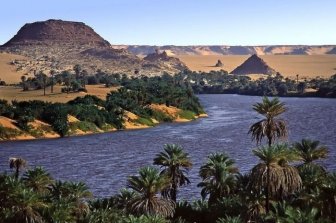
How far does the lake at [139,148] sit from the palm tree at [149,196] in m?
21.4

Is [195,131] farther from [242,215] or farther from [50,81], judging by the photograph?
[242,215]

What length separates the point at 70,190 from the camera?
45.4 metres

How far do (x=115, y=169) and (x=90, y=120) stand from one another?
2066 inches

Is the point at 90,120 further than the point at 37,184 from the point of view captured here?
Yes

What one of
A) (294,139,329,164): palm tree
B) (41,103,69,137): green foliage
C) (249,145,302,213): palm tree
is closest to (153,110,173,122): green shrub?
(41,103,69,137): green foliage

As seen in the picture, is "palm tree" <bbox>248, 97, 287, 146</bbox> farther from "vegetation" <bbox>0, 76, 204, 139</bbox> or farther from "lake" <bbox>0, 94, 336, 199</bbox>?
"vegetation" <bbox>0, 76, 204, 139</bbox>

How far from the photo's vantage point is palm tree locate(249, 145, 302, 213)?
4141 centimetres

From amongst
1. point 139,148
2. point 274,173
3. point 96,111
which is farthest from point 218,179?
point 96,111

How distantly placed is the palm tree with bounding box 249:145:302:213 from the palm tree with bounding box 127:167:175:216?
7.03 m

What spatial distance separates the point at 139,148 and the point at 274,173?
62.8 m

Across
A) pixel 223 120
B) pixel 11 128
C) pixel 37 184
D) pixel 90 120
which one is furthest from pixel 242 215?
pixel 223 120

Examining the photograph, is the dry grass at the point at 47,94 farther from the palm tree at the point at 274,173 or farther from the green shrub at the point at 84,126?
the palm tree at the point at 274,173

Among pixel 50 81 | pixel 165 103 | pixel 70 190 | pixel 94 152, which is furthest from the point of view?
pixel 50 81

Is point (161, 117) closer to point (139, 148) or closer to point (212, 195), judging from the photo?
point (139, 148)
